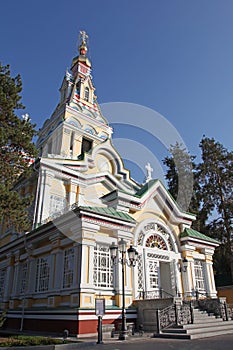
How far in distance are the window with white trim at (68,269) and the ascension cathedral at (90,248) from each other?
0.04m

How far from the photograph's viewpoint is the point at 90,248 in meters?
12.7

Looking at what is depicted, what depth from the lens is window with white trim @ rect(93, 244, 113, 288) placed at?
13.1 metres

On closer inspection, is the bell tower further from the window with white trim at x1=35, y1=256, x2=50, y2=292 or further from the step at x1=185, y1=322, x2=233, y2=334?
the step at x1=185, y1=322, x2=233, y2=334

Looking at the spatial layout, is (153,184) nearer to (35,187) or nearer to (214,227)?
(35,187)

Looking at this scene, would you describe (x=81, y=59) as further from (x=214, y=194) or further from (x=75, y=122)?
(x=214, y=194)

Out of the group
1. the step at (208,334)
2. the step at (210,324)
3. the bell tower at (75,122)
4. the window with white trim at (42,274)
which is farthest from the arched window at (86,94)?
the step at (208,334)

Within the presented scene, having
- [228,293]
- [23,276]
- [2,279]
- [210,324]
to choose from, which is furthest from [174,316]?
[2,279]

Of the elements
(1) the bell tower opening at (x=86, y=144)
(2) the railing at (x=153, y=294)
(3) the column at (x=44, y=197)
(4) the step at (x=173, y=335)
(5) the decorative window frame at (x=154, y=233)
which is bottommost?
(4) the step at (x=173, y=335)

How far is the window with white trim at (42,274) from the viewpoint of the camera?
1487cm

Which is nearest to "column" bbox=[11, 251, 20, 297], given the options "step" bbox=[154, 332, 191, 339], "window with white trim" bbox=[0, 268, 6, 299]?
"window with white trim" bbox=[0, 268, 6, 299]

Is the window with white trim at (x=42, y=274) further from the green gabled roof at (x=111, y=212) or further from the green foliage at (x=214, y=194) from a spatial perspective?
the green foliage at (x=214, y=194)

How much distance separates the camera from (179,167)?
3331 cm

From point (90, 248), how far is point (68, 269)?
5.78 feet

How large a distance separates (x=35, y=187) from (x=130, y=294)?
9403 mm
